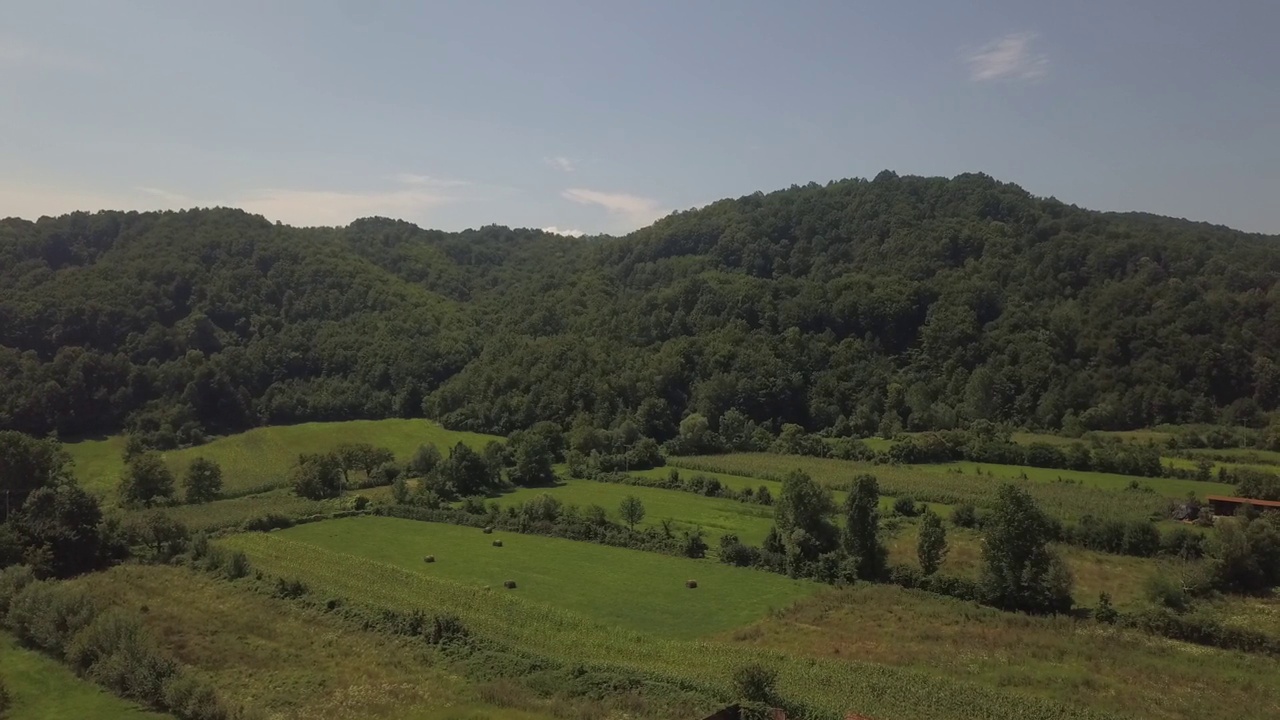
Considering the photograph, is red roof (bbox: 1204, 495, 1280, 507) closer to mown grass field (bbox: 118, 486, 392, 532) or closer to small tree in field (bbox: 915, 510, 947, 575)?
small tree in field (bbox: 915, 510, 947, 575)

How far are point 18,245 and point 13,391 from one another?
110 feet

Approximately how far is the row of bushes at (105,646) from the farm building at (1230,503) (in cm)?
5140

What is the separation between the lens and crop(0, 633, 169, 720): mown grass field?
25703mm

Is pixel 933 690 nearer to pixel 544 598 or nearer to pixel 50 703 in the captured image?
pixel 544 598

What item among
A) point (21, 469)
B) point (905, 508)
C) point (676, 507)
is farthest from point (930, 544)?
point (21, 469)

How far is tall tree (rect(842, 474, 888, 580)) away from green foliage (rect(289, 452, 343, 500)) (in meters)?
40.4

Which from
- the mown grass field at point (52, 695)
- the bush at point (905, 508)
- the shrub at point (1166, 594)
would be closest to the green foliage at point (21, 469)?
the mown grass field at point (52, 695)

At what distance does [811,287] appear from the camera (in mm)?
103500

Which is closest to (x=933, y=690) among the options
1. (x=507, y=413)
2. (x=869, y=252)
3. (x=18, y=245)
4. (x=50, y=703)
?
(x=50, y=703)

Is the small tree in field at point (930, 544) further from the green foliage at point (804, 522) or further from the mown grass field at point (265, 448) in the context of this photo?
the mown grass field at point (265, 448)

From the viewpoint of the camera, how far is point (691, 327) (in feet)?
342

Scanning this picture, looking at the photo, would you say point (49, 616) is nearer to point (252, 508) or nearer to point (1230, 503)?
point (252, 508)

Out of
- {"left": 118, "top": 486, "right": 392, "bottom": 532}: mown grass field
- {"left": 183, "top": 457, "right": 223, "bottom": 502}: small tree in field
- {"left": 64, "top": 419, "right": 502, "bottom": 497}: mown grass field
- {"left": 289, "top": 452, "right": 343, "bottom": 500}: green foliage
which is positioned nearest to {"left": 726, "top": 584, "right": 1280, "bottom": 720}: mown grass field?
{"left": 118, "top": 486, "right": 392, "bottom": 532}: mown grass field

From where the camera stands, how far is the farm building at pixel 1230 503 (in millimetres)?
44844
